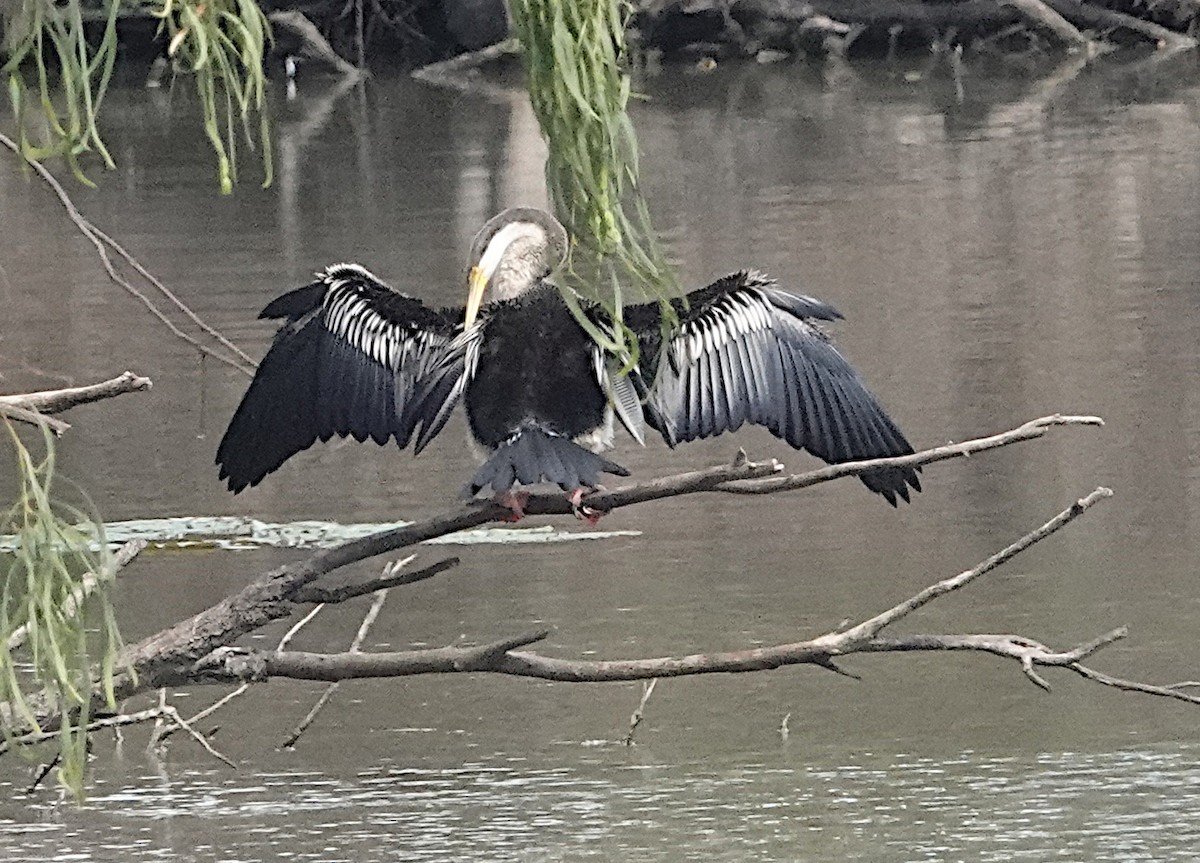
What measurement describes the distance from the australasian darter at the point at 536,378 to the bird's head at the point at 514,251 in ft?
0.10

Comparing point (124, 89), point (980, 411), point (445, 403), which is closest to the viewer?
point (445, 403)

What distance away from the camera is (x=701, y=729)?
460 cm

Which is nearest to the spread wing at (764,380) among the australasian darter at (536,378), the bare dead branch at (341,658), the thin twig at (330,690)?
the australasian darter at (536,378)

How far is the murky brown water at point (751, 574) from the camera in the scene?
4.16 m

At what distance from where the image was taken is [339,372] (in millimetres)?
3814

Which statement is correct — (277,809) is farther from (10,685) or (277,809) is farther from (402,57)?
(402,57)

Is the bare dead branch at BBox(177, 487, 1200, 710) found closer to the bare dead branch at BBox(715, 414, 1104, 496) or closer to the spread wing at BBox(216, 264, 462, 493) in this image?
the bare dead branch at BBox(715, 414, 1104, 496)

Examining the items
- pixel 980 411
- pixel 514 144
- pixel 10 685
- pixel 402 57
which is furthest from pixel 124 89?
pixel 10 685

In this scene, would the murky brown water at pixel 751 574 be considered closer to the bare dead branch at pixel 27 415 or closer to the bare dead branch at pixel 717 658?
the bare dead branch at pixel 27 415

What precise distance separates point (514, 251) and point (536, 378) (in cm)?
40

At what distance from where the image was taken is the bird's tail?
3.43m

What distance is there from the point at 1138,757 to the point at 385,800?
52.1 inches

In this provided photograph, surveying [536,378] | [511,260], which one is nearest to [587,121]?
[536,378]

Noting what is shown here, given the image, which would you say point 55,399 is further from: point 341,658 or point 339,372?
point 339,372
